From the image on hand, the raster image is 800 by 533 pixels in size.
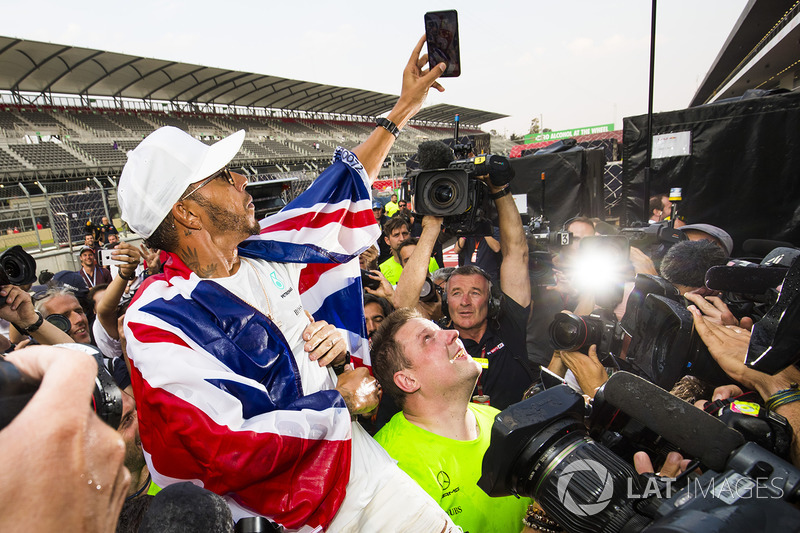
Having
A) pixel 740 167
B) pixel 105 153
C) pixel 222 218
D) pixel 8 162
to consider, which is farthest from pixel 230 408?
pixel 105 153

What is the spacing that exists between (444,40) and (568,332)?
1471 millimetres

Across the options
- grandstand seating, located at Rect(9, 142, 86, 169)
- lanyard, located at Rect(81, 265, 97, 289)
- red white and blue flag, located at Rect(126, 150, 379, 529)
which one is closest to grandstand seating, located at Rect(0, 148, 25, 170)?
grandstand seating, located at Rect(9, 142, 86, 169)

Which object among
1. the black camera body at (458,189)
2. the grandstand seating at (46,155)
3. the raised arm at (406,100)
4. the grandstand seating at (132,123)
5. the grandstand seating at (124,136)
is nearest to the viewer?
the raised arm at (406,100)

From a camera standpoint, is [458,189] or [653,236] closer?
[458,189]

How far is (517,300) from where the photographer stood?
9.78 feet

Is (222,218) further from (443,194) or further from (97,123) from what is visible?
(97,123)

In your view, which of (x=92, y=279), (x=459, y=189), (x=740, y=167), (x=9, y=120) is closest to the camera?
(x=459, y=189)

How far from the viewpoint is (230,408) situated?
1219 millimetres

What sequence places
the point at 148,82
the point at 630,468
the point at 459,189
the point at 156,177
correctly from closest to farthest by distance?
1. the point at 630,468
2. the point at 156,177
3. the point at 459,189
4. the point at 148,82

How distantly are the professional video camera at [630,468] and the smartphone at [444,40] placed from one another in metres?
1.67

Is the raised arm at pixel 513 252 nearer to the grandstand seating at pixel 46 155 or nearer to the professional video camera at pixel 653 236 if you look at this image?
the professional video camera at pixel 653 236

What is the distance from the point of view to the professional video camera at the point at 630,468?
2.14 feet

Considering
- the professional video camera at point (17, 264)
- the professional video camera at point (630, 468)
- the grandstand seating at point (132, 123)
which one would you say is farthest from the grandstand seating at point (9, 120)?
the professional video camera at point (630, 468)

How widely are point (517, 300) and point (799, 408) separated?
6.03 feet
